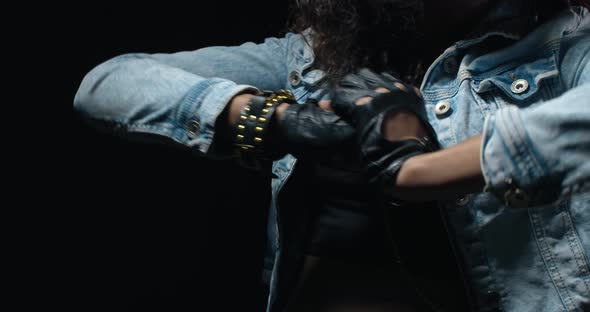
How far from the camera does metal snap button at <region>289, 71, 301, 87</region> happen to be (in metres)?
1.12

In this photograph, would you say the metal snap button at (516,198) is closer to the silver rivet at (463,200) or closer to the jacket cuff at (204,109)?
the silver rivet at (463,200)

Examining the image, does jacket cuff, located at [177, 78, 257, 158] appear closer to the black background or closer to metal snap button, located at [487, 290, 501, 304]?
metal snap button, located at [487, 290, 501, 304]

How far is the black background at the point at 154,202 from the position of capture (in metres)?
1.78

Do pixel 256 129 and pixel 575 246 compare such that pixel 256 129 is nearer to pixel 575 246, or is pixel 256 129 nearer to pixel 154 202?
pixel 575 246

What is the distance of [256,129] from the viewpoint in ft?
2.94

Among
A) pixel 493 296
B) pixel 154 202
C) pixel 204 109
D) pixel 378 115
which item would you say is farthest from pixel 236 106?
pixel 154 202

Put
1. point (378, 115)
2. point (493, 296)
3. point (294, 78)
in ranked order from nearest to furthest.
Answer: point (378, 115) → point (493, 296) → point (294, 78)

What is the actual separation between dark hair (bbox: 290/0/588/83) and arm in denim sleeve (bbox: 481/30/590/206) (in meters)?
0.28

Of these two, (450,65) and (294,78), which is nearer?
(450,65)

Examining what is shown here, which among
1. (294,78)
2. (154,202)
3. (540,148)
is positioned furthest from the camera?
(154,202)

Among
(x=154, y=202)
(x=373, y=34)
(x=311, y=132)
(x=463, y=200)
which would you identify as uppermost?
(x=373, y=34)

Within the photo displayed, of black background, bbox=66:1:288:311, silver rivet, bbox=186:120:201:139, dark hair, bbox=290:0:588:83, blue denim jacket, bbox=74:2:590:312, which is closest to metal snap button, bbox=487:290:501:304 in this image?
blue denim jacket, bbox=74:2:590:312

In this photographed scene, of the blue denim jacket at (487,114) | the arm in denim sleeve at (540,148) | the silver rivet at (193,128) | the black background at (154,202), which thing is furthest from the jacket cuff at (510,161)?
the black background at (154,202)

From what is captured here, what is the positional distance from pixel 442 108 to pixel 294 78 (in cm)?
25
